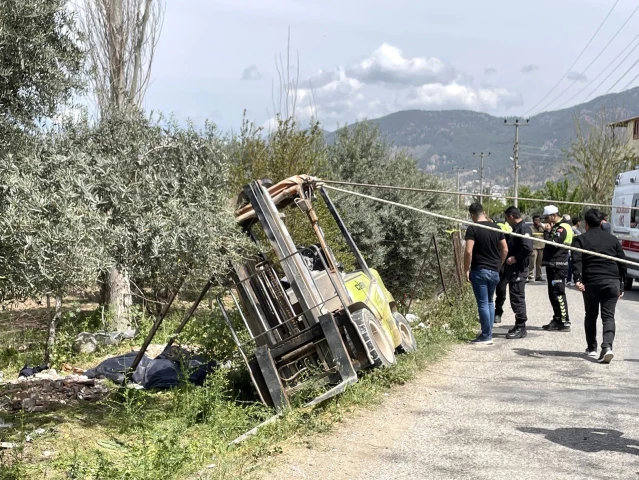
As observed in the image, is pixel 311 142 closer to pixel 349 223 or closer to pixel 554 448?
pixel 349 223

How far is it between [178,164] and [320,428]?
2756 millimetres

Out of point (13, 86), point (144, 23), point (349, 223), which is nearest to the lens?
point (13, 86)

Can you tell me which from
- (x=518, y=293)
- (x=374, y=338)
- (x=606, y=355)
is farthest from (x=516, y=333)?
(x=374, y=338)

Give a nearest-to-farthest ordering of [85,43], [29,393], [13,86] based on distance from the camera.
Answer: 1. [13,86]
2. [85,43]
3. [29,393]

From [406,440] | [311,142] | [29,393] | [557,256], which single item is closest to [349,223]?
[311,142]

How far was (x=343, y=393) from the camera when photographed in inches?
299

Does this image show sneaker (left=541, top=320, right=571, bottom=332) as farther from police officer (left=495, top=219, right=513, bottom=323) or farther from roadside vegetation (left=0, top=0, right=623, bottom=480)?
roadside vegetation (left=0, top=0, right=623, bottom=480)

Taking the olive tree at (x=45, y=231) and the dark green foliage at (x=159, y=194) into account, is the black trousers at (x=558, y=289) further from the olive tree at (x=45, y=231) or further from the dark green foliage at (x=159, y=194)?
the olive tree at (x=45, y=231)

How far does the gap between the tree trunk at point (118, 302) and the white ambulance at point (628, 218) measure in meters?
11.5

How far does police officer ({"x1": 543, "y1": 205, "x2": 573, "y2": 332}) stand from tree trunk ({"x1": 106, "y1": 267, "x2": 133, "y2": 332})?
289 inches

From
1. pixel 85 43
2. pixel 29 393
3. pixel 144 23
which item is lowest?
pixel 29 393

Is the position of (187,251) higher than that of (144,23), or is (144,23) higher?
(144,23)

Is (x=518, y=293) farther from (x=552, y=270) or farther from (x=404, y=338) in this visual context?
(x=404, y=338)

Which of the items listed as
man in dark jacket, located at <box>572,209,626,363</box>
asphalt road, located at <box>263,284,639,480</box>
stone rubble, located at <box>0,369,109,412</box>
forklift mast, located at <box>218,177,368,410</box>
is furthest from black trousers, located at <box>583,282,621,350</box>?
stone rubble, located at <box>0,369,109,412</box>
